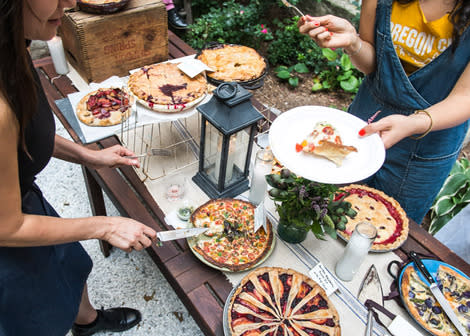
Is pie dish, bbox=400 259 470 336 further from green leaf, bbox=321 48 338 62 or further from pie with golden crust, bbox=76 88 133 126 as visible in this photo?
green leaf, bbox=321 48 338 62

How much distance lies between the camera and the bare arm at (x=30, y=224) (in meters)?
0.88

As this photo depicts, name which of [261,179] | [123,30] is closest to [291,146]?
[261,179]

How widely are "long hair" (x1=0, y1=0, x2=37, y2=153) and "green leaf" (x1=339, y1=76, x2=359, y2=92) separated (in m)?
3.66

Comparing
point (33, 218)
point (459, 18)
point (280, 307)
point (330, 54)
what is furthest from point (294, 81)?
point (33, 218)

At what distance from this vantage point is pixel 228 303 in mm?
1230

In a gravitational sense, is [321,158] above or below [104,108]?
above

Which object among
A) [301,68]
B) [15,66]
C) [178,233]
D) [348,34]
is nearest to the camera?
[15,66]

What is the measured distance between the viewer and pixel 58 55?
2250 mm

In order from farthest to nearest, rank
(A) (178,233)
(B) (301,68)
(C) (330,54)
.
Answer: (B) (301,68), (C) (330,54), (A) (178,233)

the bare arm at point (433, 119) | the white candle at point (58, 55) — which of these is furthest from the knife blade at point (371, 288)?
the white candle at point (58, 55)

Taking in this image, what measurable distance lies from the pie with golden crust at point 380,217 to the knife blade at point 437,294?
93 millimetres

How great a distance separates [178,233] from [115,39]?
1.39 meters

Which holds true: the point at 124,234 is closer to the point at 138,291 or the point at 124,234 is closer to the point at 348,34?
the point at 138,291

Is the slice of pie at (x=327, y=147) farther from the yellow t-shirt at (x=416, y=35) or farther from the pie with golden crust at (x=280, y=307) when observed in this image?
the yellow t-shirt at (x=416, y=35)
